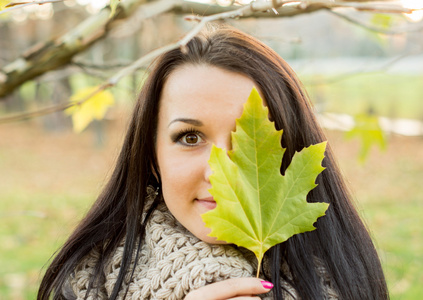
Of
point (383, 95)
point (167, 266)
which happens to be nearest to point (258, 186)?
point (167, 266)

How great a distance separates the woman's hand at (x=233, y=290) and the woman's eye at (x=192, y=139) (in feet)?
1.06

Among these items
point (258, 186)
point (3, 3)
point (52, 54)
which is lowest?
point (52, 54)

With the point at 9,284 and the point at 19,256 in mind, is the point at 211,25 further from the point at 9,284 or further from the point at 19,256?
the point at 19,256

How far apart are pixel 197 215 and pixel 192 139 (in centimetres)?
18

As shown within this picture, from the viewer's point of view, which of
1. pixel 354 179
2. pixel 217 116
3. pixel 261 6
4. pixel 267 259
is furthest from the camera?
pixel 354 179

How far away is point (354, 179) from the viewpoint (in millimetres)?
7699

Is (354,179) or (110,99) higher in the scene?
(110,99)

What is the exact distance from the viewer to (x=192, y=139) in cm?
112

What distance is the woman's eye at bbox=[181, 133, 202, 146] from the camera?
112 cm

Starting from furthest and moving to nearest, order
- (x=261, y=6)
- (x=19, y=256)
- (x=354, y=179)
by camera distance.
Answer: (x=354, y=179) → (x=19, y=256) → (x=261, y=6)

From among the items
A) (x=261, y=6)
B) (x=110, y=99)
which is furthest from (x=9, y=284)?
(x=261, y=6)

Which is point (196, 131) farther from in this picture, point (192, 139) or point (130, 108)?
point (130, 108)

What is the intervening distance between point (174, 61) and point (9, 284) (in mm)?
3189

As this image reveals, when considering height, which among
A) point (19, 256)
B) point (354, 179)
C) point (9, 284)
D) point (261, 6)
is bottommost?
point (354, 179)
